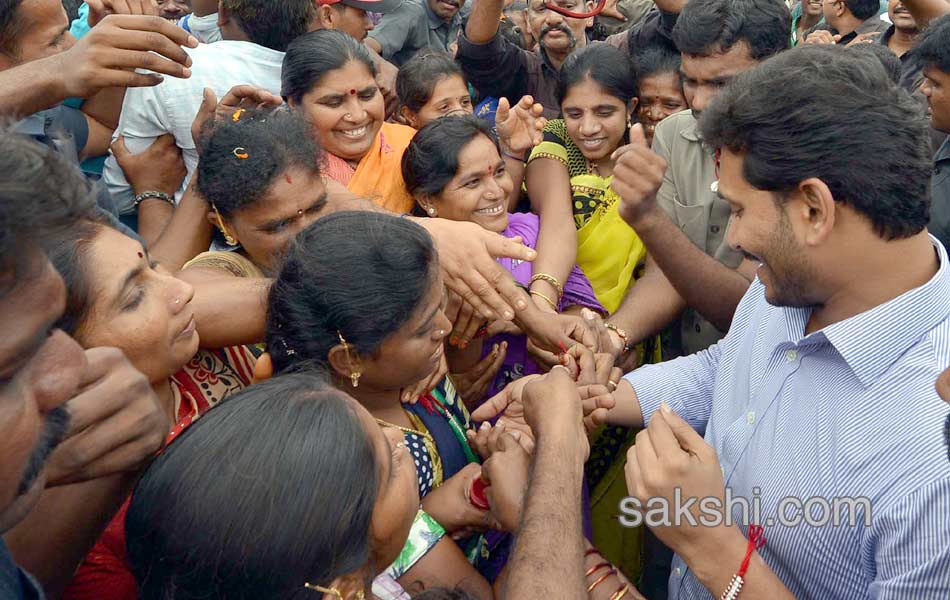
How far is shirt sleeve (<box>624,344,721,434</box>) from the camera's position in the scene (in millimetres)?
2383

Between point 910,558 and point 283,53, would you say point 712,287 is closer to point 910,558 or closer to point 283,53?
point 910,558

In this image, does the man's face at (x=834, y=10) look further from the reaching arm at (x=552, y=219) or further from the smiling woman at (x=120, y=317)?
the smiling woman at (x=120, y=317)

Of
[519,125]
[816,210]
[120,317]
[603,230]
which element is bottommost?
[603,230]

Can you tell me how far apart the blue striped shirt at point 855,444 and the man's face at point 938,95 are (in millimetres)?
1761

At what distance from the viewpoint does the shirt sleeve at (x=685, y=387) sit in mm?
2383

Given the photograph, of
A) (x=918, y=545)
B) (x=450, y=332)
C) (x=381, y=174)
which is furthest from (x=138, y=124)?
(x=918, y=545)

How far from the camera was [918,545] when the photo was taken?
56.8 inches

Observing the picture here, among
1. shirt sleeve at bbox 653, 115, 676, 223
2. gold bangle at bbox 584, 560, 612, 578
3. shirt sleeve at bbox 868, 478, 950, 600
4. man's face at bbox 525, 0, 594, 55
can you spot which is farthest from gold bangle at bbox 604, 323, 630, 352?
man's face at bbox 525, 0, 594, 55

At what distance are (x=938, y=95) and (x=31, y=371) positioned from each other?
346 centimetres

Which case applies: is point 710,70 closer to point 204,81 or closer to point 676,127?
point 676,127

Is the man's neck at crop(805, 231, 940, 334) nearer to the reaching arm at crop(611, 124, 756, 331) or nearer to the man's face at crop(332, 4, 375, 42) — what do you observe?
the reaching arm at crop(611, 124, 756, 331)

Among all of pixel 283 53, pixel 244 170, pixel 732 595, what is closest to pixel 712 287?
pixel 732 595

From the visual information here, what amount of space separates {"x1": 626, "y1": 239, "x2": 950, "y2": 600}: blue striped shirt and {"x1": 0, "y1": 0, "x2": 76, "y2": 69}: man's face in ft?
8.60

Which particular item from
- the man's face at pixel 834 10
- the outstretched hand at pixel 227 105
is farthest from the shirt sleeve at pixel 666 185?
the man's face at pixel 834 10
